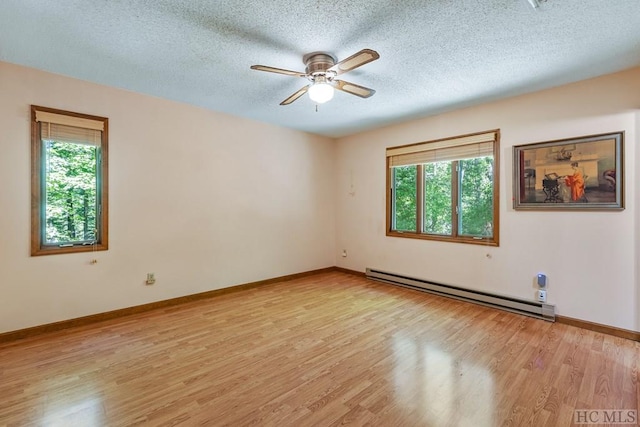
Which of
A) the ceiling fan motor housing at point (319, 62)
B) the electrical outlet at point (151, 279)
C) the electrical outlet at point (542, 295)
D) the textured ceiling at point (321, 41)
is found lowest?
the electrical outlet at point (542, 295)

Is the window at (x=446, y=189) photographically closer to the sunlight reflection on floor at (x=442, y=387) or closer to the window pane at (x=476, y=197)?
the window pane at (x=476, y=197)

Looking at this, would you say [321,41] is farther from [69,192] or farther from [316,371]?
[69,192]

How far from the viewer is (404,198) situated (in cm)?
467

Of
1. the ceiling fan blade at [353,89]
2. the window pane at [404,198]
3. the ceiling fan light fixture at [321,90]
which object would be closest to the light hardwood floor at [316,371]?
the window pane at [404,198]

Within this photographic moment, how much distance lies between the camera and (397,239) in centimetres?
467

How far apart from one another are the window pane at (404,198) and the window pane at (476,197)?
28.6 inches

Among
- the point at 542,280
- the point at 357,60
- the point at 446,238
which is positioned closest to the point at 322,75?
the point at 357,60

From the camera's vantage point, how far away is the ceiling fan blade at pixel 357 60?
6.39 feet

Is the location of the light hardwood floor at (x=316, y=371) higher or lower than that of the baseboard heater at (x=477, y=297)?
lower

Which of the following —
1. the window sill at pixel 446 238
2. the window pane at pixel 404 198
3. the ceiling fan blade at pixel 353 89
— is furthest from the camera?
the window pane at pixel 404 198

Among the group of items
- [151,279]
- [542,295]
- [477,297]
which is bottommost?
[477,297]

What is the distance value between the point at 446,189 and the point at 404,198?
0.70 m

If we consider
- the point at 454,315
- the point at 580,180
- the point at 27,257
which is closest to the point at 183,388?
the point at 27,257

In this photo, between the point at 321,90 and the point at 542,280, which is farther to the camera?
the point at 542,280
